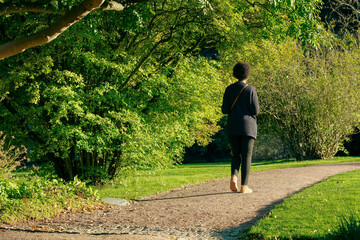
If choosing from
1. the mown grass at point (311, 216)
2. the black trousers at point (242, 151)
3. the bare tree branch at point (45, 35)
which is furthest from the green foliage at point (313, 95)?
the bare tree branch at point (45, 35)

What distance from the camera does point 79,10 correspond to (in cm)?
626

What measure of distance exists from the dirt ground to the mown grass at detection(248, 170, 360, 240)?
43cm

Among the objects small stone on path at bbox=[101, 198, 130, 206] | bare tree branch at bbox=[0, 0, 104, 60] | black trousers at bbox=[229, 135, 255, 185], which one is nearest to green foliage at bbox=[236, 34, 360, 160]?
small stone on path at bbox=[101, 198, 130, 206]

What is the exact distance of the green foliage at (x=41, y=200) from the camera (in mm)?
7387

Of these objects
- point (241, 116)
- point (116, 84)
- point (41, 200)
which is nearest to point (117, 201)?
point (41, 200)

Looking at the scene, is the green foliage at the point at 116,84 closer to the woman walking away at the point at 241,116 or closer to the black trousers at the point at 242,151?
the woman walking away at the point at 241,116

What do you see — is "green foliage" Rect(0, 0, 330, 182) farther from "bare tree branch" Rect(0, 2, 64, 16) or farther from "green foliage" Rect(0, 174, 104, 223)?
"bare tree branch" Rect(0, 2, 64, 16)

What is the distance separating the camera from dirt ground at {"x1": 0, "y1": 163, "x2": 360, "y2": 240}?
5.98m

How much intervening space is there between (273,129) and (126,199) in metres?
15.7

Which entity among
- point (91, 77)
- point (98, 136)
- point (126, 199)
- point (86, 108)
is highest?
point (91, 77)

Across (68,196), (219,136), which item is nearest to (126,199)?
(68,196)

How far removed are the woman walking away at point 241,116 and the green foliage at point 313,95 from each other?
1282cm

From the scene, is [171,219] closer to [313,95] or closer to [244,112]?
[244,112]

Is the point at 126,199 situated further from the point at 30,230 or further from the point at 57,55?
the point at 57,55
